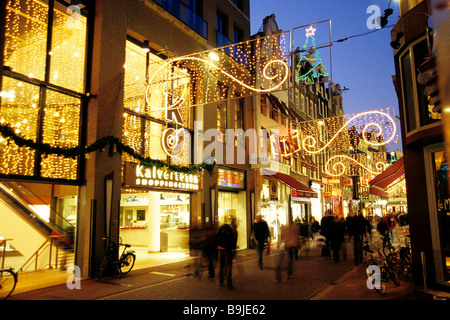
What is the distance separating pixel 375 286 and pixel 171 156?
8.86 metres

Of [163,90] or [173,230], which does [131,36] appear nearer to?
[163,90]

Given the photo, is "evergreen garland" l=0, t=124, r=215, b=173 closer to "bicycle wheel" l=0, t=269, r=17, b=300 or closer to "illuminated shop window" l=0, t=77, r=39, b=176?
"illuminated shop window" l=0, t=77, r=39, b=176

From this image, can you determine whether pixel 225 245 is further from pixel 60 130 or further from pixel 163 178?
pixel 60 130

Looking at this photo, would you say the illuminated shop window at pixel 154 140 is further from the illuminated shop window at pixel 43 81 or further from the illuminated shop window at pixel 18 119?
the illuminated shop window at pixel 18 119

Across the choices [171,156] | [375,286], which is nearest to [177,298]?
[375,286]

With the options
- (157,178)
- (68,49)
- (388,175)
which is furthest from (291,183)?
(68,49)

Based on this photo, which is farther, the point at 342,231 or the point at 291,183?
the point at 291,183

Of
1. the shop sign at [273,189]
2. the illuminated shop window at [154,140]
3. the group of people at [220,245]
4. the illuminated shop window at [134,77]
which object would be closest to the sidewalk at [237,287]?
the group of people at [220,245]

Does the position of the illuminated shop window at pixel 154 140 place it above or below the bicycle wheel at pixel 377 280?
above

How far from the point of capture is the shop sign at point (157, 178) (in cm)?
1166

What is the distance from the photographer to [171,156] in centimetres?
1413

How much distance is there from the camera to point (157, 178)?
41.7 feet

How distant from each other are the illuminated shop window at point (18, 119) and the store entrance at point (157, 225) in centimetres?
584

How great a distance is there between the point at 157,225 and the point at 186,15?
957 cm
